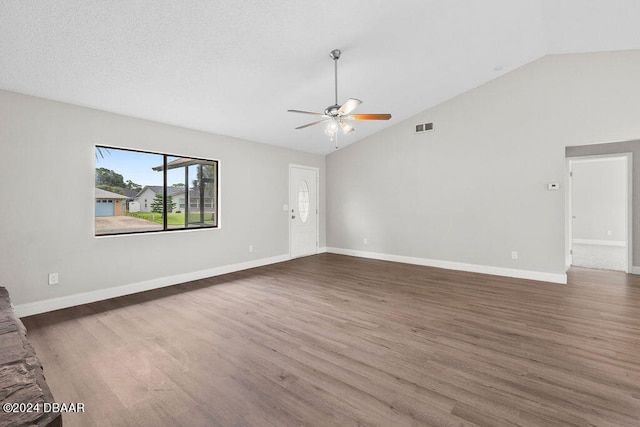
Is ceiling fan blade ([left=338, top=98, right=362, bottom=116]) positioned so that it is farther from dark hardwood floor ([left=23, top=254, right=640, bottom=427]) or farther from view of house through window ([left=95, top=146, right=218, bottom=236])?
view of house through window ([left=95, top=146, right=218, bottom=236])

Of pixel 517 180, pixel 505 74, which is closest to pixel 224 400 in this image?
pixel 517 180

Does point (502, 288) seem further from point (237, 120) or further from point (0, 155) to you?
point (0, 155)

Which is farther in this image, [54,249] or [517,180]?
[517,180]

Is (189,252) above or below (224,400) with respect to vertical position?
above

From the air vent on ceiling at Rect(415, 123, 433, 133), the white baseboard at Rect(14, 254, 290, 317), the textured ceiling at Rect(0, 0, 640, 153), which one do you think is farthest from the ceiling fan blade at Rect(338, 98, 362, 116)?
the white baseboard at Rect(14, 254, 290, 317)

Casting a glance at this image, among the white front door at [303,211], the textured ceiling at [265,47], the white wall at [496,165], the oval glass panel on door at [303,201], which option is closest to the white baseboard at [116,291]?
the white front door at [303,211]

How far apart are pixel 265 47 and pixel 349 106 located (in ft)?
3.74

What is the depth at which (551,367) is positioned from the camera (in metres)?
2.15

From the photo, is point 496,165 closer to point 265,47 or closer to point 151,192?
point 265,47

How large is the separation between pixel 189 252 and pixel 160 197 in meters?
1.02

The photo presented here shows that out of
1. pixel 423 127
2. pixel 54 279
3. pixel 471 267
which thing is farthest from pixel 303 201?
pixel 54 279

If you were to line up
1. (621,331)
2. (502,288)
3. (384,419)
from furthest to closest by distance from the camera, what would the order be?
(502,288), (621,331), (384,419)

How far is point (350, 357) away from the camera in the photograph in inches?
91.2

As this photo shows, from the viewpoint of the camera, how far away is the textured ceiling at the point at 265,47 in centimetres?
246
